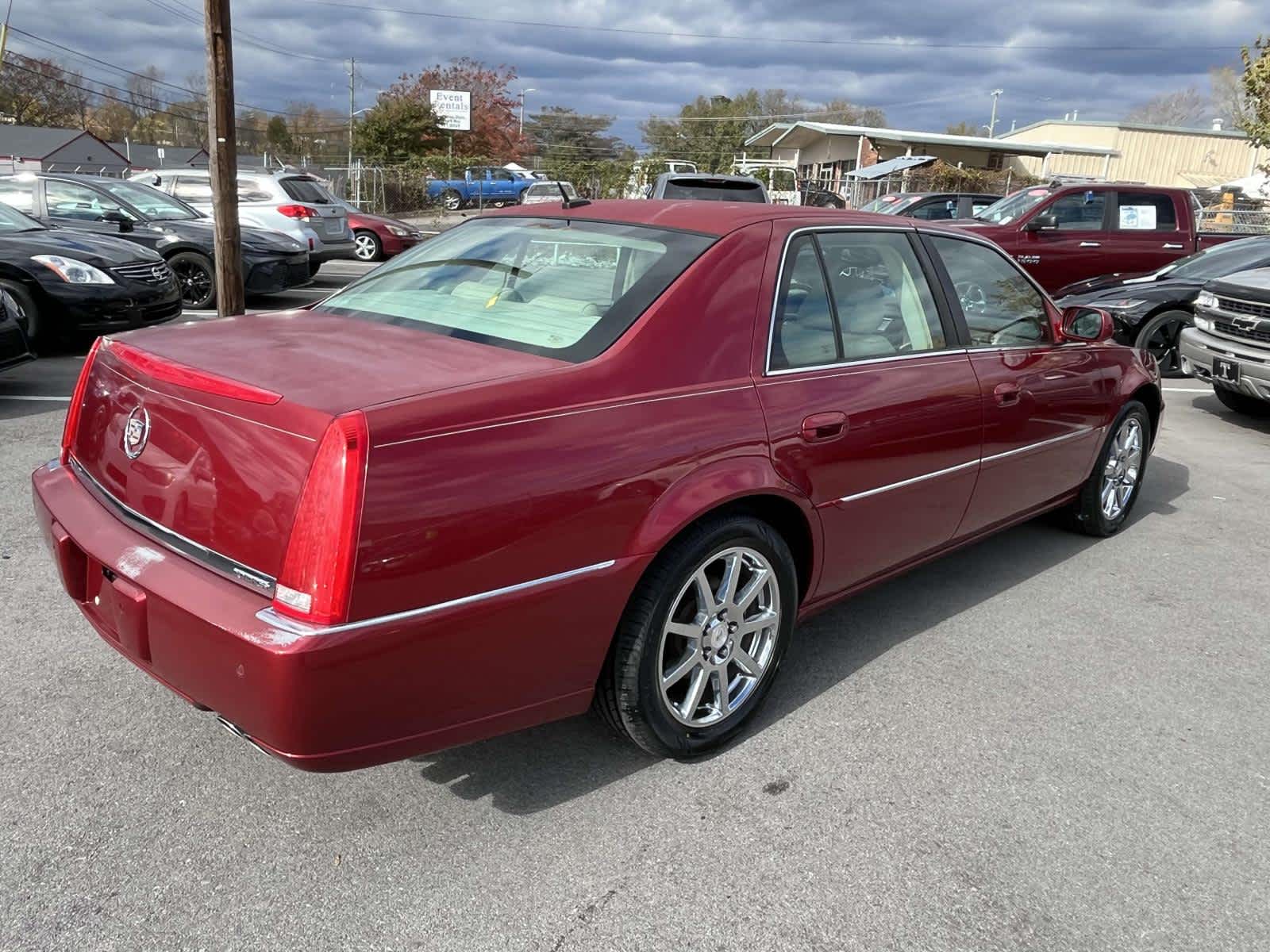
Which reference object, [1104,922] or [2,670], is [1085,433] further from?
[2,670]

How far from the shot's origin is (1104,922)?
93.5 inches

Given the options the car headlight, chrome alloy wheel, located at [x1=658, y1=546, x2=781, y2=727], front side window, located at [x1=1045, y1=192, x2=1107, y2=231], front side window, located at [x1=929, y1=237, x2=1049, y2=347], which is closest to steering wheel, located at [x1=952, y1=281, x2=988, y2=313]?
front side window, located at [x1=929, y1=237, x2=1049, y2=347]

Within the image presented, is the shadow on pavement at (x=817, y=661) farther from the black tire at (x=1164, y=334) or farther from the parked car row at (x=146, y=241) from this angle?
the parked car row at (x=146, y=241)

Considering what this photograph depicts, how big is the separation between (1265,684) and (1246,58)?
934 inches

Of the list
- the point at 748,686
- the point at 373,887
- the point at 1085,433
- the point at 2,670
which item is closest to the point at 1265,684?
the point at 1085,433

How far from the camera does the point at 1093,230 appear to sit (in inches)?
500

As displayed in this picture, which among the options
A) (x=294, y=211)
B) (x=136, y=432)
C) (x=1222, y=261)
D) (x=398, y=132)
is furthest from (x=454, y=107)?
(x=136, y=432)

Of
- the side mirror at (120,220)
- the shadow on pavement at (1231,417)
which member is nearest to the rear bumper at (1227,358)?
the shadow on pavement at (1231,417)

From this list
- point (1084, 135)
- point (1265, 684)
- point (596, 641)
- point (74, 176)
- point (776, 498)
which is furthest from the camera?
point (1084, 135)

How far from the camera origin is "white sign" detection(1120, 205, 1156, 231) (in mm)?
12789

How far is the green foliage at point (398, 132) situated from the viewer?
150ft

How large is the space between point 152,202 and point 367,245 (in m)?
6.61

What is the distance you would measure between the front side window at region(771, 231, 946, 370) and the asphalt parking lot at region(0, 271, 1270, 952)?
45.5 inches

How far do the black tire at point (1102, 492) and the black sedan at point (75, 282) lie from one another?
23.9ft
